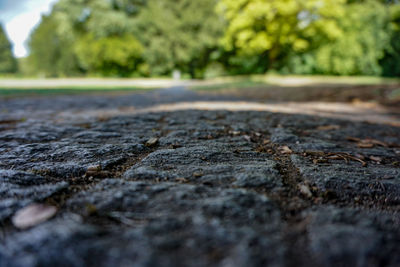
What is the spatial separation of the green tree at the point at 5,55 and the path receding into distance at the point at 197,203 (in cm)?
4263

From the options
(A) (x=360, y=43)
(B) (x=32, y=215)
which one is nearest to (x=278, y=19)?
(A) (x=360, y=43)

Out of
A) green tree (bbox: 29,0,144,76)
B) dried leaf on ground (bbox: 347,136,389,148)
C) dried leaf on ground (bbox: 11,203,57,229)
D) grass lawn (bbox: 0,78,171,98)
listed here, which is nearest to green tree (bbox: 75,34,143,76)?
green tree (bbox: 29,0,144,76)

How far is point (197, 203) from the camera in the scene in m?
0.68

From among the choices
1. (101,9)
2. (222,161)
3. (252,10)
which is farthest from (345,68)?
(222,161)

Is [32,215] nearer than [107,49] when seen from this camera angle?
Yes

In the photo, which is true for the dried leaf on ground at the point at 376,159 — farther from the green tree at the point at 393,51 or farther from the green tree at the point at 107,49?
the green tree at the point at 107,49

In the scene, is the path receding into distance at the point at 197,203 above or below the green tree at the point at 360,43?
below

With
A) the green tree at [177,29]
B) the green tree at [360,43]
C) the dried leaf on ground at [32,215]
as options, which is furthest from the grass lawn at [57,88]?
the green tree at [360,43]

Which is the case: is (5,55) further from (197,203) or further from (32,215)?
(197,203)

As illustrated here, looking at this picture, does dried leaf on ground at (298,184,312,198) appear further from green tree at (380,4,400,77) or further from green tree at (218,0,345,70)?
green tree at (380,4,400,77)

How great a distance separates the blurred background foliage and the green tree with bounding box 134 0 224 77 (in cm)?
8

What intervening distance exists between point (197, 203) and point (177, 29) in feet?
73.3

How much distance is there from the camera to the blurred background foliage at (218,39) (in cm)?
1503

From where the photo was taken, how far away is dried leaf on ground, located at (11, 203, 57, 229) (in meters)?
0.59
